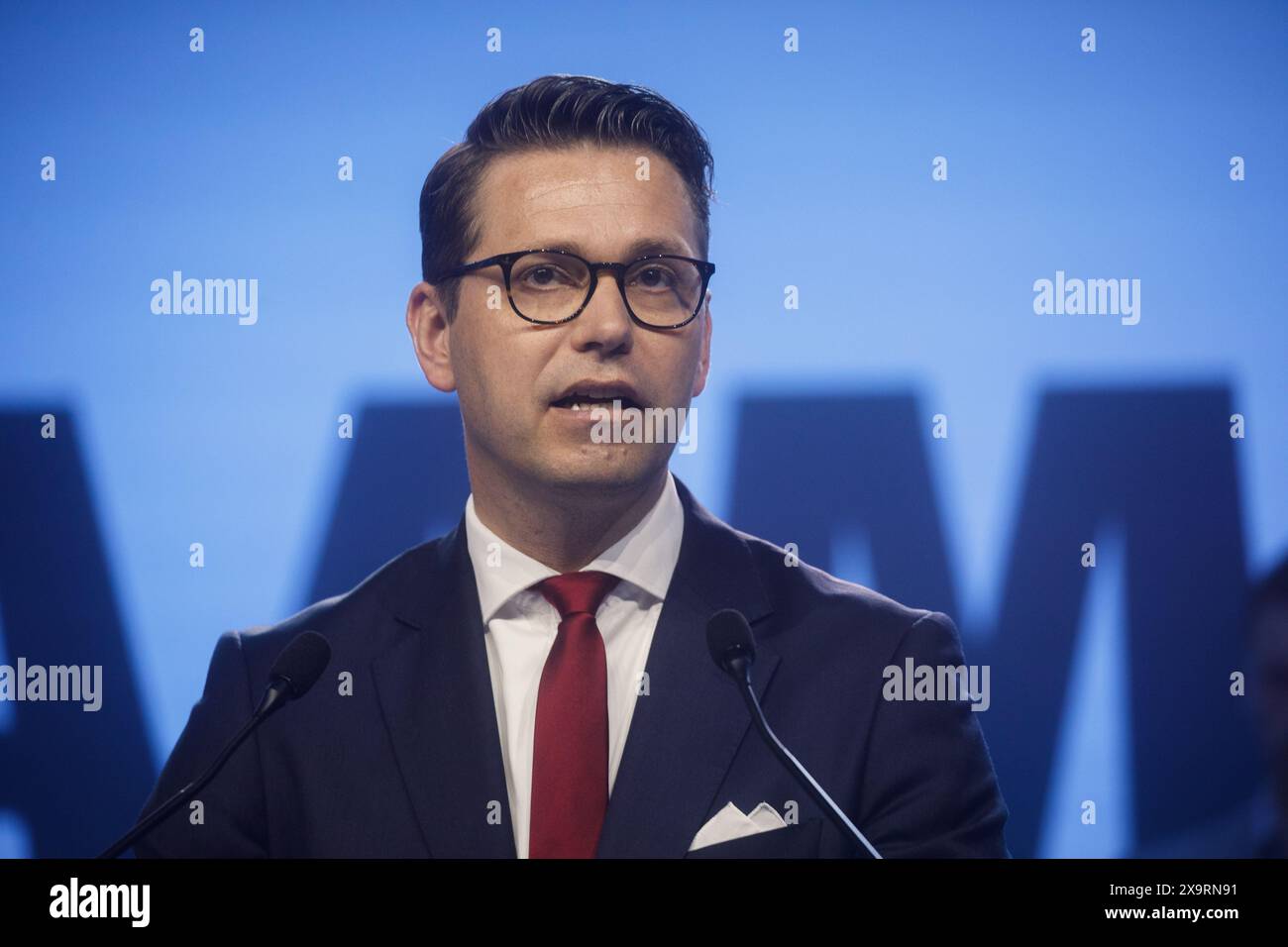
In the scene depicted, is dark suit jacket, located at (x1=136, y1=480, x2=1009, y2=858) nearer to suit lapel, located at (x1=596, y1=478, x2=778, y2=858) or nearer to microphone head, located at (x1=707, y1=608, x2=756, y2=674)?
suit lapel, located at (x1=596, y1=478, x2=778, y2=858)

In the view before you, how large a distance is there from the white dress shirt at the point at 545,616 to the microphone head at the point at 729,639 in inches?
8.6

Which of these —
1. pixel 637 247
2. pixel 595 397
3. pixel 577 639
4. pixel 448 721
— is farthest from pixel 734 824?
pixel 637 247

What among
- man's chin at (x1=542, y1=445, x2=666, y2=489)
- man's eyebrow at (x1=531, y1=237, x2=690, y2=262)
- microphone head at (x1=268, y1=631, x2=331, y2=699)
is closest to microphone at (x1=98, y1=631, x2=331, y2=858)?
microphone head at (x1=268, y1=631, x2=331, y2=699)

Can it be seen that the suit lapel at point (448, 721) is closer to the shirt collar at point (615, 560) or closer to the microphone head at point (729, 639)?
the shirt collar at point (615, 560)

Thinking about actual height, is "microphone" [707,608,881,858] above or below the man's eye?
below

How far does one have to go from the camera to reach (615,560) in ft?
7.13

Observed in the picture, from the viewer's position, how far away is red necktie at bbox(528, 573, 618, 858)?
2.06m

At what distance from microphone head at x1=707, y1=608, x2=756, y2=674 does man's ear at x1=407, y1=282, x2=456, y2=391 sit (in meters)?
0.70

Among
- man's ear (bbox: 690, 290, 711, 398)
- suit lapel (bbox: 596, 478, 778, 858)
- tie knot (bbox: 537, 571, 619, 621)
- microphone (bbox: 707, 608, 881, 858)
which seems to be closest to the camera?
microphone (bbox: 707, 608, 881, 858)

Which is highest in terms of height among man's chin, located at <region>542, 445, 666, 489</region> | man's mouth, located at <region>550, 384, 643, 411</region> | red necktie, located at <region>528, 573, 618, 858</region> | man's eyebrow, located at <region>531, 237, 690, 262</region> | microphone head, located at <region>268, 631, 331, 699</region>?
man's eyebrow, located at <region>531, 237, 690, 262</region>

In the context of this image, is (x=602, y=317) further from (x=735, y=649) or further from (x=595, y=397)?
(x=735, y=649)

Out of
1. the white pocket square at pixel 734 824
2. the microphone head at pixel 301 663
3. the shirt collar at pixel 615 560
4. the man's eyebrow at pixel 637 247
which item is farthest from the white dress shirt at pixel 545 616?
the man's eyebrow at pixel 637 247
